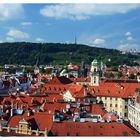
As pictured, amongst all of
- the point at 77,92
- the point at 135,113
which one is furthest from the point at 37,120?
the point at 77,92

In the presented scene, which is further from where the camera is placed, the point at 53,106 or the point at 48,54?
the point at 48,54

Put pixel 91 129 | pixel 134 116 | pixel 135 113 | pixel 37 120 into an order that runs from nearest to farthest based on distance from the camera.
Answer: pixel 91 129, pixel 37 120, pixel 135 113, pixel 134 116

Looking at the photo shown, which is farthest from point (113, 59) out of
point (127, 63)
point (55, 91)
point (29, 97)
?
point (29, 97)

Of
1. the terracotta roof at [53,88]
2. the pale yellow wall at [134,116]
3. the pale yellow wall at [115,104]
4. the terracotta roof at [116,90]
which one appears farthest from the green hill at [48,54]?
the pale yellow wall at [134,116]

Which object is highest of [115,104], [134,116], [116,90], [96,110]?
[116,90]

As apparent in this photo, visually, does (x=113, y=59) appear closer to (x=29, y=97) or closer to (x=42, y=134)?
(x=29, y=97)

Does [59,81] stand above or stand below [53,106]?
above

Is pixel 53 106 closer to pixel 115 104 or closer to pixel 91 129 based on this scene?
pixel 91 129
